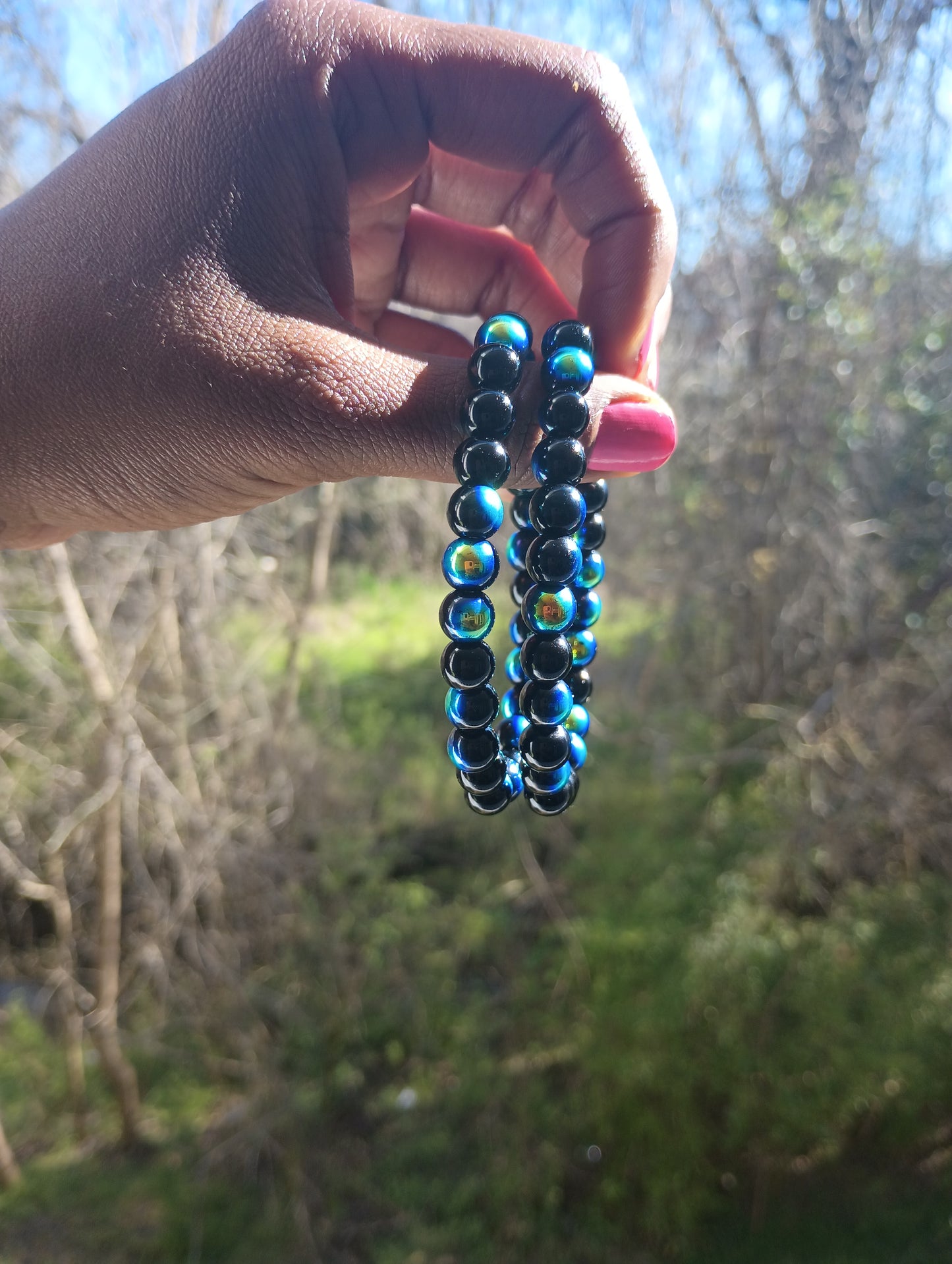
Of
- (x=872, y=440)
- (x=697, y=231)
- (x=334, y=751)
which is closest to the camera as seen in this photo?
(x=872, y=440)

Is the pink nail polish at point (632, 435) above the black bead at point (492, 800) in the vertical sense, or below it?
above

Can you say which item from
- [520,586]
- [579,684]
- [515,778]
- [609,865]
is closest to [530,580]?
[520,586]

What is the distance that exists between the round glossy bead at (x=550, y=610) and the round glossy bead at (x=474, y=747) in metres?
0.13

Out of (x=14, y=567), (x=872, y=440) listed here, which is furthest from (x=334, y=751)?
(x=872, y=440)

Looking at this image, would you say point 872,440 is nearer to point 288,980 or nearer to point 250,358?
point 250,358

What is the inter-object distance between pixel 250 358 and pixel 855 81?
298 centimetres

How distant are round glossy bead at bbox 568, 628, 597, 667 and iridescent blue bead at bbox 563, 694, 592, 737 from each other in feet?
0.19

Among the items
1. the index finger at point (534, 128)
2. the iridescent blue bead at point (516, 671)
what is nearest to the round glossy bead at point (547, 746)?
the iridescent blue bead at point (516, 671)

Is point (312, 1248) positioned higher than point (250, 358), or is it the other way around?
point (250, 358)

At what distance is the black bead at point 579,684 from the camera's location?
0.96 metres

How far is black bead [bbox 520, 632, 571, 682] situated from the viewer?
822 millimetres

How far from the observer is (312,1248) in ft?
9.56

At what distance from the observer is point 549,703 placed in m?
0.85

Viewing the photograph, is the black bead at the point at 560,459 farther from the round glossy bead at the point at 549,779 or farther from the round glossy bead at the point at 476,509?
the round glossy bead at the point at 549,779
